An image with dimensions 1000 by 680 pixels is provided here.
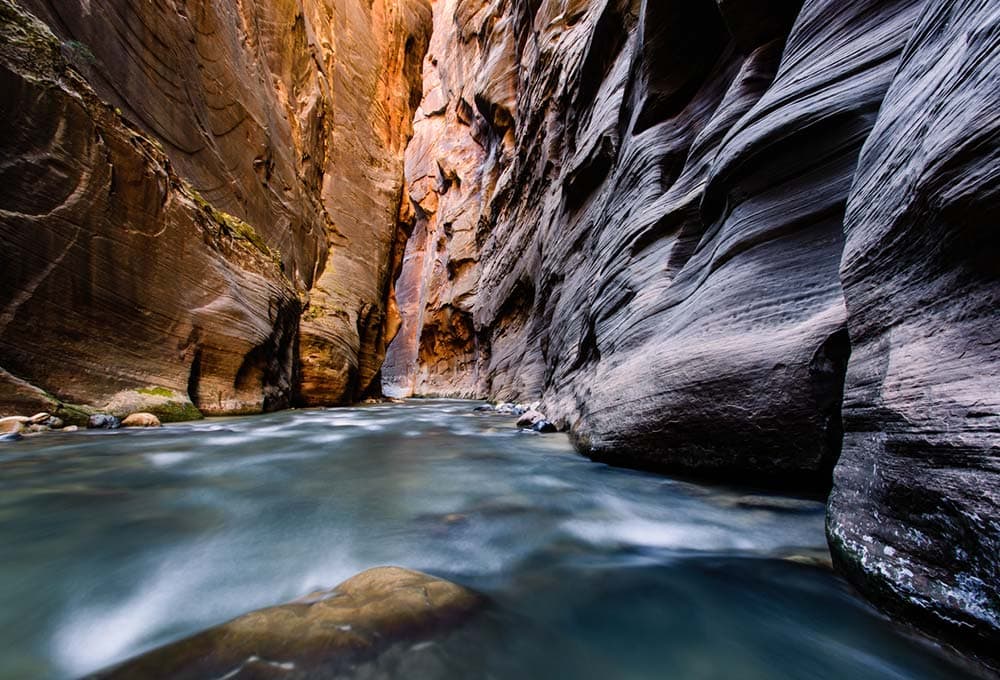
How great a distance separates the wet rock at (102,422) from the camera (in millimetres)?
4620

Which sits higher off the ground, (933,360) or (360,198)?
(360,198)

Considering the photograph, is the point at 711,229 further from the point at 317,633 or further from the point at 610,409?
the point at 317,633

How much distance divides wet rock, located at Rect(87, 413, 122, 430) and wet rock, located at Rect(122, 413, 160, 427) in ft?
0.39

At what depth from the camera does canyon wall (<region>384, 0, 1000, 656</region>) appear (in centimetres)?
119

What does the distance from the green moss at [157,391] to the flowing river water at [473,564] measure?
2.49m

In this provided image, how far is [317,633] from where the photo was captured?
1.03 meters

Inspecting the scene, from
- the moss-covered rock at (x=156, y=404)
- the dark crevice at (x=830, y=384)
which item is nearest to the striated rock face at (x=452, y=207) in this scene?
the moss-covered rock at (x=156, y=404)

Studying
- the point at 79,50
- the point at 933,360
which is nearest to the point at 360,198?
the point at 79,50

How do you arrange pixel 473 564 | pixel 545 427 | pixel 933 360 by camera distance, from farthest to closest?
pixel 545 427, pixel 473 564, pixel 933 360

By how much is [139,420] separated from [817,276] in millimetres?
7104

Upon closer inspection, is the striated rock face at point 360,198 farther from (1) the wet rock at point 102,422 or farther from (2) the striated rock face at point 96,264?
(1) the wet rock at point 102,422

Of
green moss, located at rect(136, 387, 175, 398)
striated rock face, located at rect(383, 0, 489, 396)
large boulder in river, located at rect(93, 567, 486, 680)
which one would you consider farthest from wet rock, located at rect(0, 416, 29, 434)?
striated rock face, located at rect(383, 0, 489, 396)

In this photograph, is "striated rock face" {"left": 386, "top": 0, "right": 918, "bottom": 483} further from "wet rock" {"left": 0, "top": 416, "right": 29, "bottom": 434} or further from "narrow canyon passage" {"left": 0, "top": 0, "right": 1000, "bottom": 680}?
"wet rock" {"left": 0, "top": 416, "right": 29, "bottom": 434}

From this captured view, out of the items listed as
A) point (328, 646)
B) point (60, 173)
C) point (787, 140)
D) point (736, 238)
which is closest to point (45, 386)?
point (60, 173)
